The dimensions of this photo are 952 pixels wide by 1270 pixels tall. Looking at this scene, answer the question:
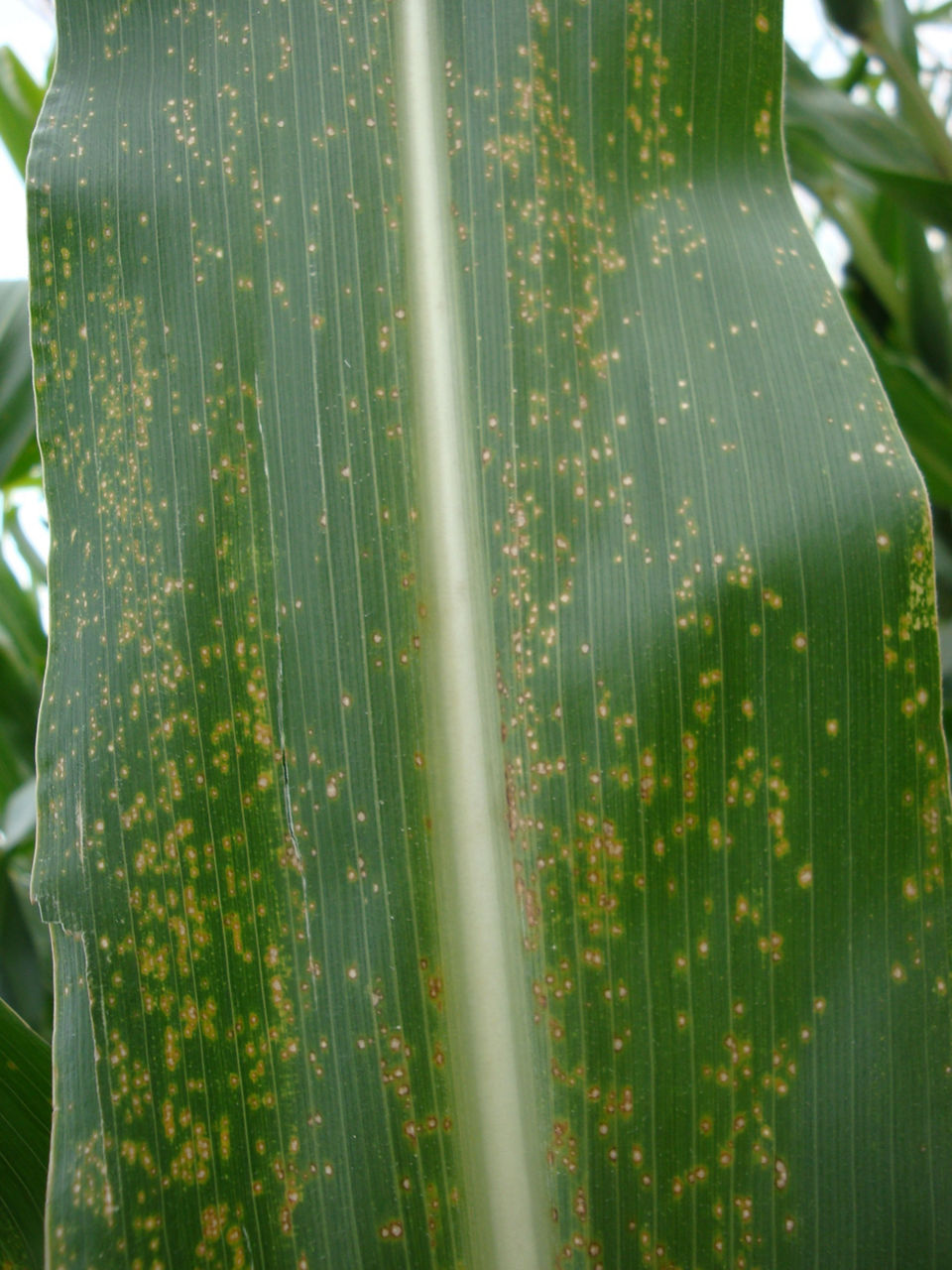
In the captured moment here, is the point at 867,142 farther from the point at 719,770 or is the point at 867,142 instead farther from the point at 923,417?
the point at 719,770

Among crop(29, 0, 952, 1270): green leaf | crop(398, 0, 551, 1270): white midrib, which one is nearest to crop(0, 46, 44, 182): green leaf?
crop(29, 0, 952, 1270): green leaf

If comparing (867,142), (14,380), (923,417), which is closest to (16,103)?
(14,380)

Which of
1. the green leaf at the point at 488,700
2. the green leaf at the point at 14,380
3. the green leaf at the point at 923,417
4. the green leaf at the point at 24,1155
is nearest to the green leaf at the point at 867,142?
the green leaf at the point at 923,417

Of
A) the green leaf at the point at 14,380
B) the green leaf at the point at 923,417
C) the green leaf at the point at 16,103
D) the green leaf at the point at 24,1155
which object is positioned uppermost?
the green leaf at the point at 16,103

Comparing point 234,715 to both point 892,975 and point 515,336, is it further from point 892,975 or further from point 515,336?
point 892,975

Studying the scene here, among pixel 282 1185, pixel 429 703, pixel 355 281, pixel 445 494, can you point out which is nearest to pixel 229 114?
pixel 355 281

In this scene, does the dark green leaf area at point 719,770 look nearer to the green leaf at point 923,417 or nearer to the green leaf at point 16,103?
the green leaf at point 923,417

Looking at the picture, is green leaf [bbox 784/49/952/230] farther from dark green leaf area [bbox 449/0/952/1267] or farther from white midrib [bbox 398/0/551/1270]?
white midrib [bbox 398/0/551/1270]

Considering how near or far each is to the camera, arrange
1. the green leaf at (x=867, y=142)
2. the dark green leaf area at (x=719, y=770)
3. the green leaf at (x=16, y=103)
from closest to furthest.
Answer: the dark green leaf area at (x=719, y=770), the green leaf at (x=867, y=142), the green leaf at (x=16, y=103)
